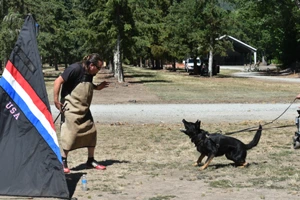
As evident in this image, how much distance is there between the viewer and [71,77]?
24.1 feet

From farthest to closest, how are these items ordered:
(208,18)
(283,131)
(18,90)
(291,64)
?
(291,64)
(208,18)
(283,131)
(18,90)

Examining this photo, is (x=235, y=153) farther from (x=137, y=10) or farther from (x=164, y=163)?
(x=137, y=10)

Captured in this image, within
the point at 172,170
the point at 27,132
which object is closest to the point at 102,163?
the point at 172,170

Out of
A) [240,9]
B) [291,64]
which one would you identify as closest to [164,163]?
[240,9]

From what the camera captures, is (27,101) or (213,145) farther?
(213,145)

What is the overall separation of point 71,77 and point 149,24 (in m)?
29.9

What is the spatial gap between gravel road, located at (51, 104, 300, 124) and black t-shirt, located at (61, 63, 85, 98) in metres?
7.08

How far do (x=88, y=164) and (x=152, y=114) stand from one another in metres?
8.46

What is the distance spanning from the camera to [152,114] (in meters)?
16.3

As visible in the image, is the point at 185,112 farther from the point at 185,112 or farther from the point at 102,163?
the point at 102,163

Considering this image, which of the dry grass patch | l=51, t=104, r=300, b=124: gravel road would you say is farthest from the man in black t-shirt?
l=51, t=104, r=300, b=124: gravel road

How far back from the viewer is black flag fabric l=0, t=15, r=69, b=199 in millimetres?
5992

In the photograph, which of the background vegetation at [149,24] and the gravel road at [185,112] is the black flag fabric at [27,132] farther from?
the background vegetation at [149,24]

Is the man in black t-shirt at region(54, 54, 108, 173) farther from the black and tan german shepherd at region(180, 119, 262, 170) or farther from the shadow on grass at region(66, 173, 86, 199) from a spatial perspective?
the black and tan german shepherd at region(180, 119, 262, 170)
